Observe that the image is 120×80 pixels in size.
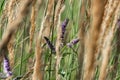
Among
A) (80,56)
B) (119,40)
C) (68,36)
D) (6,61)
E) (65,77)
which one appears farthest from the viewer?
(68,36)

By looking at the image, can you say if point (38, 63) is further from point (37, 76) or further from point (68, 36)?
point (68, 36)

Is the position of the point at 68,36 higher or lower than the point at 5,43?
higher

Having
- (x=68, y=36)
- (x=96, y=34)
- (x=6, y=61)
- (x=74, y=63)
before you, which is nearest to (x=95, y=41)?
(x=96, y=34)

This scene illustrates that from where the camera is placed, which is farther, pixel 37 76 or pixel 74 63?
pixel 74 63

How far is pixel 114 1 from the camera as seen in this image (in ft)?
1.35

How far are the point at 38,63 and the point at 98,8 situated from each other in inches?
7.9

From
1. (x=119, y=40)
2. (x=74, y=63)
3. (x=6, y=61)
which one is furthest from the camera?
(x=74, y=63)

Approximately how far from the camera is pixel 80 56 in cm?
39

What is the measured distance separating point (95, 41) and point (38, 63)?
0.17 meters

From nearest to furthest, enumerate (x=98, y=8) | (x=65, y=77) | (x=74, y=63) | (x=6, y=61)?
(x=98, y=8) → (x=6, y=61) → (x=65, y=77) → (x=74, y=63)

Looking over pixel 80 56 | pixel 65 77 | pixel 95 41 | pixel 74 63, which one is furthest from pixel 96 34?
pixel 74 63

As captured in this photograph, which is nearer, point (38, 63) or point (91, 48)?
point (91, 48)

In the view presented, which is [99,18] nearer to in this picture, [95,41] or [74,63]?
[95,41]

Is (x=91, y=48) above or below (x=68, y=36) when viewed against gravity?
below
